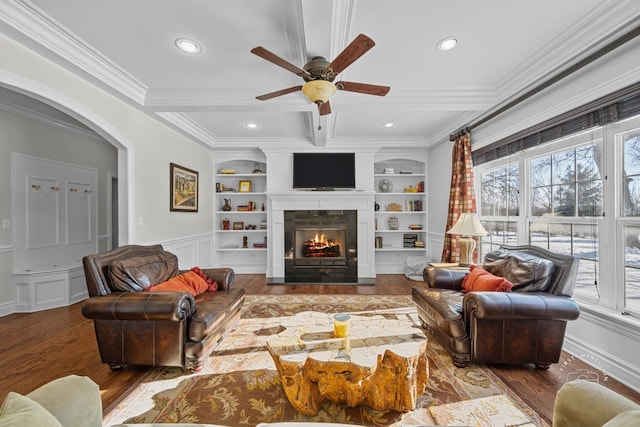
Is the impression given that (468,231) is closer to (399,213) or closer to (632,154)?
(632,154)

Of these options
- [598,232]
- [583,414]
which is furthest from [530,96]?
[583,414]

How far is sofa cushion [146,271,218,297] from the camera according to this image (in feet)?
8.39

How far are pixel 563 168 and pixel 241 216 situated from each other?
202 inches

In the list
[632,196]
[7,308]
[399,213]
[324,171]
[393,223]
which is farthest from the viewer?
[393,223]

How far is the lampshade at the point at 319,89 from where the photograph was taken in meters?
2.19

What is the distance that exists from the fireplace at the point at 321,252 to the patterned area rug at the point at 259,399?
269 cm

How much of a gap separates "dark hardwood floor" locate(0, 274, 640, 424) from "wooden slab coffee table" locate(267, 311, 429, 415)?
870 mm

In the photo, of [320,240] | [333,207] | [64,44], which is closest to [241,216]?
[320,240]

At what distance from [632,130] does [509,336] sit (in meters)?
1.78

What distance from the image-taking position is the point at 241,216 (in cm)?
595

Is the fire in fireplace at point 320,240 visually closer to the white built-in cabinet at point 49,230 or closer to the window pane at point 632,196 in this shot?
the white built-in cabinet at point 49,230

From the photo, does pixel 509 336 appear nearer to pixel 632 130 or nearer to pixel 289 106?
pixel 632 130

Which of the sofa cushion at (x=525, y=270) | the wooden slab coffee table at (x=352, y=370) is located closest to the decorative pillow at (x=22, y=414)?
the wooden slab coffee table at (x=352, y=370)

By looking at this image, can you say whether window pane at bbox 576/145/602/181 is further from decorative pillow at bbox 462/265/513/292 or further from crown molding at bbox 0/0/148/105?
crown molding at bbox 0/0/148/105
